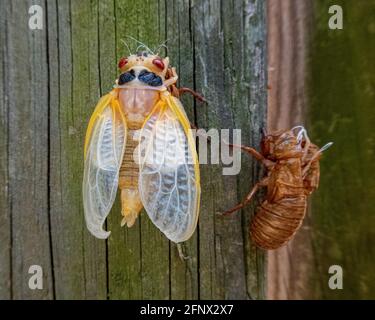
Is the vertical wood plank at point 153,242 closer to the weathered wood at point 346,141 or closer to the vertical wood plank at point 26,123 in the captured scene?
the vertical wood plank at point 26,123

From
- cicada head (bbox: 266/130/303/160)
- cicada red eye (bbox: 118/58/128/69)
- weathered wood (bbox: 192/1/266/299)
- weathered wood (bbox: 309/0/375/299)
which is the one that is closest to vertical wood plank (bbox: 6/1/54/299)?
cicada red eye (bbox: 118/58/128/69)

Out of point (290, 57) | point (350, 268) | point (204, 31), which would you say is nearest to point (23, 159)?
point (204, 31)

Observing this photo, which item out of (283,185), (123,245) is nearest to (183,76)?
(283,185)

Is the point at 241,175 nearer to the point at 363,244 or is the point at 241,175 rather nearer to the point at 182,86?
the point at 182,86

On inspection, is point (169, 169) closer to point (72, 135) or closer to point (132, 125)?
point (132, 125)

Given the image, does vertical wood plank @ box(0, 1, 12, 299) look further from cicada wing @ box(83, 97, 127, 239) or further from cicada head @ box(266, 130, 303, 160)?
cicada head @ box(266, 130, 303, 160)

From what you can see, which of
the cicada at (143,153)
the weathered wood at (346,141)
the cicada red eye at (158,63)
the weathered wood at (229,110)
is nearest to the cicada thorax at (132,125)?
the cicada at (143,153)

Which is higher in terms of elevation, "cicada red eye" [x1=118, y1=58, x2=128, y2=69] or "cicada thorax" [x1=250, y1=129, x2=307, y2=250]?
"cicada red eye" [x1=118, y1=58, x2=128, y2=69]
